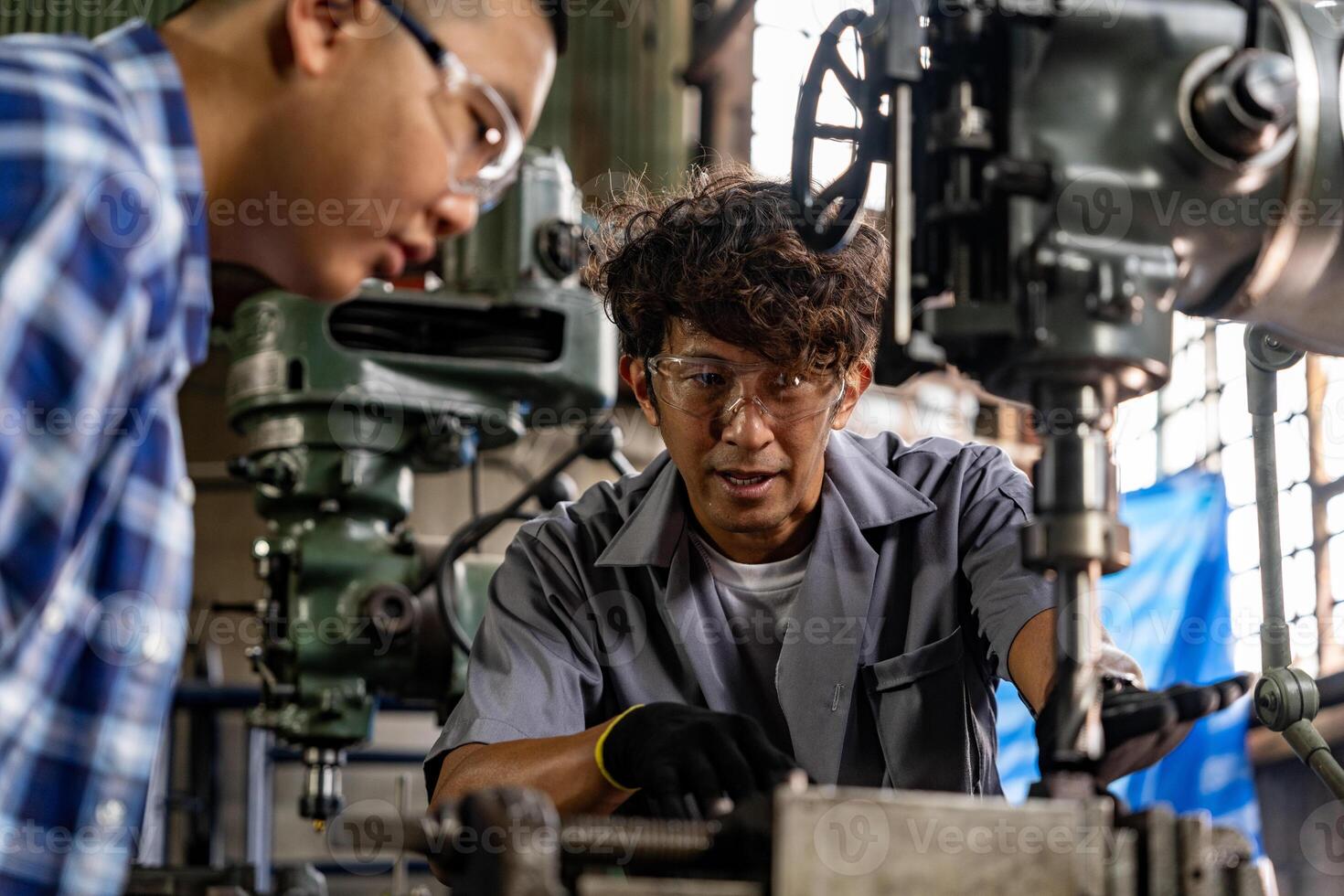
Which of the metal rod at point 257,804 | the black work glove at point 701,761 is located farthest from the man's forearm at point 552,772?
the metal rod at point 257,804

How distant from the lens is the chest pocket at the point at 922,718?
170 cm

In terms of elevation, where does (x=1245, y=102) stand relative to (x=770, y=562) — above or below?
above

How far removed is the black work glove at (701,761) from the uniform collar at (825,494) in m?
0.48

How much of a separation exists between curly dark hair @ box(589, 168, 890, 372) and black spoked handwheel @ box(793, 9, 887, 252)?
455 millimetres

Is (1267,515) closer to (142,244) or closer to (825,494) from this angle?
(825,494)

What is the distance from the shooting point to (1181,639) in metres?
3.96

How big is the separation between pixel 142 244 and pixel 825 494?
1.05 metres

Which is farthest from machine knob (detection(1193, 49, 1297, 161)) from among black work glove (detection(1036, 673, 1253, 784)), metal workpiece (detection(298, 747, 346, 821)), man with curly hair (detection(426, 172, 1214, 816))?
metal workpiece (detection(298, 747, 346, 821))

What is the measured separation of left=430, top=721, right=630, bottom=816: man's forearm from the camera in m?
1.42

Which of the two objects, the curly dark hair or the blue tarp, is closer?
the curly dark hair

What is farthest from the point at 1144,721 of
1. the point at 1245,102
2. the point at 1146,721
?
the point at 1245,102

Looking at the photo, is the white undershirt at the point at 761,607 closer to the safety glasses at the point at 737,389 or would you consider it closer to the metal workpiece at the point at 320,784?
the safety glasses at the point at 737,389

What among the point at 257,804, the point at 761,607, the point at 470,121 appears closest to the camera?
the point at 470,121

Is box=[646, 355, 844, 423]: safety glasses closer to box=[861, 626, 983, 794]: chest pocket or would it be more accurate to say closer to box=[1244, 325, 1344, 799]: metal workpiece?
box=[861, 626, 983, 794]: chest pocket
